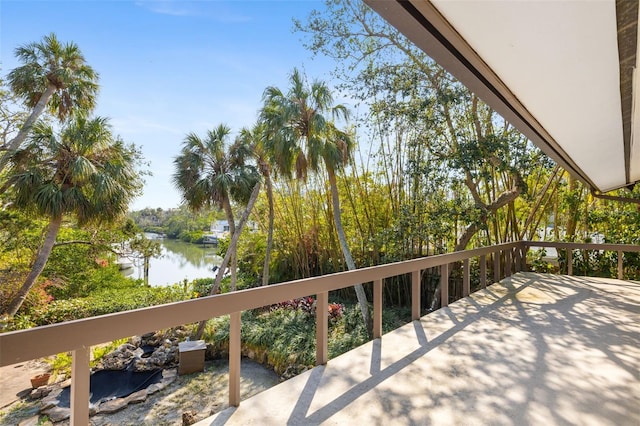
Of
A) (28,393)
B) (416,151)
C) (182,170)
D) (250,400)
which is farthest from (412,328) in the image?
(182,170)

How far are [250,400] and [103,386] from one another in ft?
19.8

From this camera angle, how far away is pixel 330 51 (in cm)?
714

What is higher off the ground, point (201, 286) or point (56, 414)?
point (201, 286)

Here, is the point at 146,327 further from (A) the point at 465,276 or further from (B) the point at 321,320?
(A) the point at 465,276

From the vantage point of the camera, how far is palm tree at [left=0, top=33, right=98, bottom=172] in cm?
870

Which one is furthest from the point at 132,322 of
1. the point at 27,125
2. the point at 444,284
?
the point at 27,125

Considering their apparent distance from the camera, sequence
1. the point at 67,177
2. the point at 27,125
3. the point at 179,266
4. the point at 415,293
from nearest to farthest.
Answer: the point at 415,293 < the point at 67,177 < the point at 27,125 < the point at 179,266

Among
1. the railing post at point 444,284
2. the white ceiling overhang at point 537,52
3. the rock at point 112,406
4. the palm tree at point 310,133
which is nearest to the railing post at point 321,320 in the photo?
the white ceiling overhang at point 537,52

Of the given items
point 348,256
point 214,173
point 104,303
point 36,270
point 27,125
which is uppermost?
point 27,125

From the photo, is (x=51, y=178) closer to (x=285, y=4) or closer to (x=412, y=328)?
(x=285, y=4)

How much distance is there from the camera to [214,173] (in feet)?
32.8

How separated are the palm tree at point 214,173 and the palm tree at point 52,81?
302 centimetres

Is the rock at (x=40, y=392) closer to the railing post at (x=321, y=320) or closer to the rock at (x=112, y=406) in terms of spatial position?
the rock at (x=112, y=406)

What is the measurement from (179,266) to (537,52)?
19.4 meters
